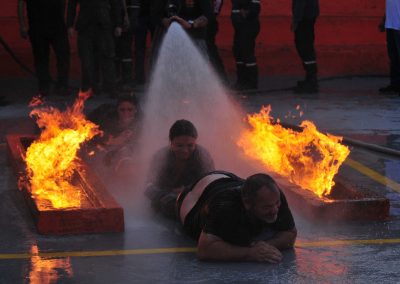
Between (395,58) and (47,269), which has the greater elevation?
(395,58)

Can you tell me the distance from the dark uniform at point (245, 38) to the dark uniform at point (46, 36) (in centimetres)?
270

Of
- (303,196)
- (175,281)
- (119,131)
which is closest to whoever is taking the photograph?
(175,281)

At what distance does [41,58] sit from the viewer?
13.9m

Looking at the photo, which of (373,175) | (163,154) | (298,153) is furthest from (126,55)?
(163,154)

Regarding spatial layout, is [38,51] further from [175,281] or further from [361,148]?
[175,281]

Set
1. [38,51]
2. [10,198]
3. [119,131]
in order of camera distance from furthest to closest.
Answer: [38,51] < [119,131] < [10,198]

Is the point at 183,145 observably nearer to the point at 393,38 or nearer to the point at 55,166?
the point at 55,166

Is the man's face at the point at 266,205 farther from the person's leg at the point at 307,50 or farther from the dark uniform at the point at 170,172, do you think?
the person's leg at the point at 307,50

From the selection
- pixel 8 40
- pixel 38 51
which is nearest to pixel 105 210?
pixel 38 51

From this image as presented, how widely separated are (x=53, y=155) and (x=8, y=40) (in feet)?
25.5

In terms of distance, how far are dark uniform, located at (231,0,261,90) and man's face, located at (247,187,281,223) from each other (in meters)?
8.78

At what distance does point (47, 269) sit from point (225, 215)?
47.5 inches

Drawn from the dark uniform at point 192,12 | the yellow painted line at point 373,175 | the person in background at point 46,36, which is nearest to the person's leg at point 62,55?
the person in background at point 46,36

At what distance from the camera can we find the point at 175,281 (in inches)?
223
